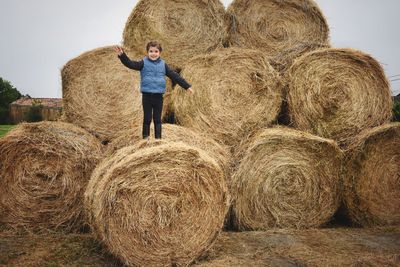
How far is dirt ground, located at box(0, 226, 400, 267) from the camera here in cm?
370

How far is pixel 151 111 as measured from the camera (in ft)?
15.2

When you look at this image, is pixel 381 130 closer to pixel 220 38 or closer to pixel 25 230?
pixel 220 38

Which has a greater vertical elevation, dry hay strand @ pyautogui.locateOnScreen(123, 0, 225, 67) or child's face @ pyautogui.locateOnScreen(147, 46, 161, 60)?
dry hay strand @ pyautogui.locateOnScreen(123, 0, 225, 67)

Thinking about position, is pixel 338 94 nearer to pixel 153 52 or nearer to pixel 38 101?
pixel 153 52

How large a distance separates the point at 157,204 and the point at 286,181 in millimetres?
1811

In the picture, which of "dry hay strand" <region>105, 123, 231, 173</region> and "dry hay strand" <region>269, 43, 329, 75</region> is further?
"dry hay strand" <region>269, 43, 329, 75</region>

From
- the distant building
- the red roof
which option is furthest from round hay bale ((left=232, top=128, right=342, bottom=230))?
the red roof

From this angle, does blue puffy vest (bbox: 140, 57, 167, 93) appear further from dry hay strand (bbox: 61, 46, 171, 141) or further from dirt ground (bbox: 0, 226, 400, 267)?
dirt ground (bbox: 0, 226, 400, 267)

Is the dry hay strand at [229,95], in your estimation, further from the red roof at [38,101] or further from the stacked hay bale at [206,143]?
the red roof at [38,101]

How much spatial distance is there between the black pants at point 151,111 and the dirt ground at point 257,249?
4.11ft

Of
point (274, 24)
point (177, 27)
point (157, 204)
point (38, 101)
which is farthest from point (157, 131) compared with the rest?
point (38, 101)

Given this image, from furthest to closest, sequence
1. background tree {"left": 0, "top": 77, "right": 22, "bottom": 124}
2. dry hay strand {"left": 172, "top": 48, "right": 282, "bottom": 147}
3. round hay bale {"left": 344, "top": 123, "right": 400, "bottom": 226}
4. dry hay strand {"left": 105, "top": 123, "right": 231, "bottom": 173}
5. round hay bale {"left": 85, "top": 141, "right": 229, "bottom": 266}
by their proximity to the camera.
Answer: background tree {"left": 0, "top": 77, "right": 22, "bottom": 124} → dry hay strand {"left": 172, "top": 48, "right": 282, "bottom": 147} → round hay bale {"left": 344, "top": 123, "right": 400, "bottom": 226} → dry hay strand {"left": 105, "top": 123, "right": 231, "bottom": 173} → round hay bale {"left": 85, "top": 141, "right": 229, "bottom": 266}

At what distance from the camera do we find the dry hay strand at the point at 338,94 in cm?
537

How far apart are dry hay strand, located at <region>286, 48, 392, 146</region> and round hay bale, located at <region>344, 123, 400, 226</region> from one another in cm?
36
